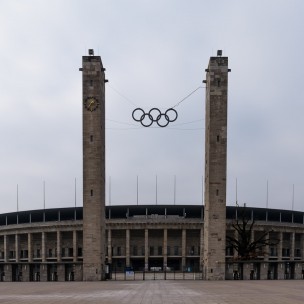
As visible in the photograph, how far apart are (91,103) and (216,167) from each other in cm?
1796

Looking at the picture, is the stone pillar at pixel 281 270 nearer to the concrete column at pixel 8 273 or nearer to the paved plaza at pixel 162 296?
the paved plaza at pixel 162 296

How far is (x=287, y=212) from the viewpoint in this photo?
107m

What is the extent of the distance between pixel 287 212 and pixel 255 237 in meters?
12.4

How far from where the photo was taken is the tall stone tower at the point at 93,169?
2370 inches

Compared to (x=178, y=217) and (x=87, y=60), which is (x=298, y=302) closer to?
(x=87, y=60)

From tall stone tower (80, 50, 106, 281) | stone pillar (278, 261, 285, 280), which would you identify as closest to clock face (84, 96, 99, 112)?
tall stone tower (80, 50, 106, 281)

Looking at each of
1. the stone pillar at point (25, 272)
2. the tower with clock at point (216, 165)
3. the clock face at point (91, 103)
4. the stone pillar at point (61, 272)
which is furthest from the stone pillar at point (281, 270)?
the stone pillar at point (25, 272)

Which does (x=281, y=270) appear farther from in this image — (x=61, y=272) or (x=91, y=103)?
(x=91, y=103)

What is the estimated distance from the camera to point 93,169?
6125 cm

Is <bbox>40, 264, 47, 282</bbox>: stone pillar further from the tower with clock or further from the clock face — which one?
the clock face

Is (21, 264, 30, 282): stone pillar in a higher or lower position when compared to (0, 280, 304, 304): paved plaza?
lower

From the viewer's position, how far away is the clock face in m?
62.2

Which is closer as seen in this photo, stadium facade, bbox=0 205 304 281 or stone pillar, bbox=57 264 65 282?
stone pillar, bbox=57 264 65 282

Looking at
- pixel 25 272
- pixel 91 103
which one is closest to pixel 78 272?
pixel 25 272
